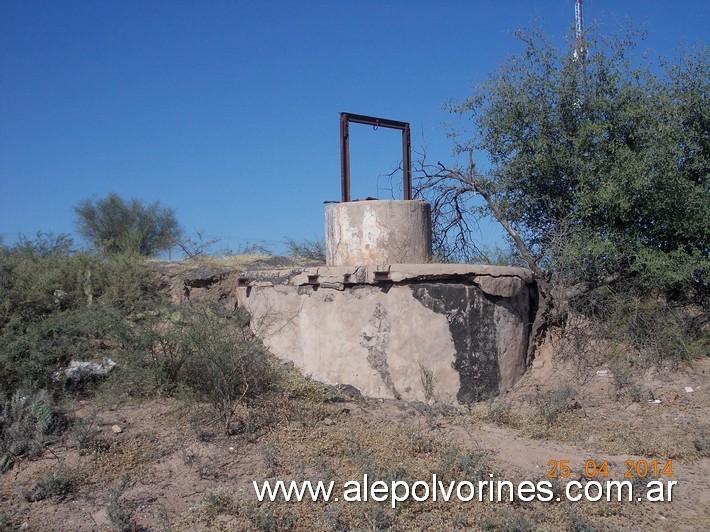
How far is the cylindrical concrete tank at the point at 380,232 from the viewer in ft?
23.2

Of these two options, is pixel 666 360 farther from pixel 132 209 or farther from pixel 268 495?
pixel 132 209

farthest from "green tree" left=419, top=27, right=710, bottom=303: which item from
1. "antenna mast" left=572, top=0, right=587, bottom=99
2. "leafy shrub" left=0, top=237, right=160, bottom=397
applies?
"leafy shrub" left=0, top=237, right=160, bottom=397

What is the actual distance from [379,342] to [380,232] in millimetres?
1237

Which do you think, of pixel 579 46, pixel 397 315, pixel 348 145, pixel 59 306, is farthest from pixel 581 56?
pixel 59 306

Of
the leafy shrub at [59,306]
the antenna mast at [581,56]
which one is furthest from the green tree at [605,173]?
the leafy shrub at [59,306]

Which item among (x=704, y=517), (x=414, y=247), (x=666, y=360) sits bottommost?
(x=704, y=517)

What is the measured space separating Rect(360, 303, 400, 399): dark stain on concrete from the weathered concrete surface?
0.03 feet

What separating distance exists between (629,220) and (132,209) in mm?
10763

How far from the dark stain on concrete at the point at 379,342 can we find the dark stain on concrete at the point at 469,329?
1.35 feet

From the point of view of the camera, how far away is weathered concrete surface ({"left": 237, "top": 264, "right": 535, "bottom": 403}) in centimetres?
655

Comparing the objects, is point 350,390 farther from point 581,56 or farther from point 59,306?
point 581,56

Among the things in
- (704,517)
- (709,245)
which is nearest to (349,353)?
(704,517)

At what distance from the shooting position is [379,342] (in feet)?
21.6

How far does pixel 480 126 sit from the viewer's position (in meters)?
9.01
